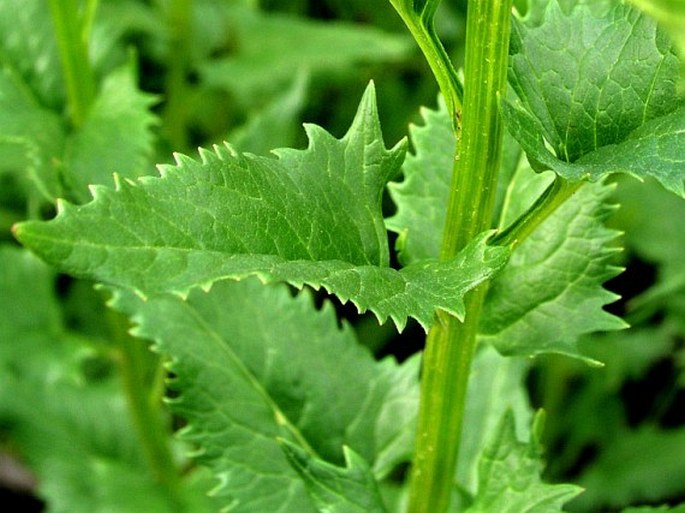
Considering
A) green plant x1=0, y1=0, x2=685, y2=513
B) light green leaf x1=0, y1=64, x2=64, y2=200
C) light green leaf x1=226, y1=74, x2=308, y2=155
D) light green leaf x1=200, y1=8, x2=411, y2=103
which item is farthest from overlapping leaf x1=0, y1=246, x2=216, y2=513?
light green leaf x1=200, y1=8, x2=411, y2=103

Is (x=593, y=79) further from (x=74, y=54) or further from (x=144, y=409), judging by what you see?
(x=144, y=409)

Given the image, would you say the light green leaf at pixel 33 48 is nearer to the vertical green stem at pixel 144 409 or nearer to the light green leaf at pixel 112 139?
the light green leaf at pixel 112 139

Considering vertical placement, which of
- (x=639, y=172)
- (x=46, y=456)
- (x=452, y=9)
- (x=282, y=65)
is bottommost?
(x=46, y=456)

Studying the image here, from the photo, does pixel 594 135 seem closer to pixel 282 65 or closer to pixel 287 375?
pixel 287 375

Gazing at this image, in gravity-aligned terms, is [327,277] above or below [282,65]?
below

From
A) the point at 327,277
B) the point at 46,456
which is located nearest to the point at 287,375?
the point at 327,277

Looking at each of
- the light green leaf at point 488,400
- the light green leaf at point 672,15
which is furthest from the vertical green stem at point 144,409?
the light green leaf at point 672,15

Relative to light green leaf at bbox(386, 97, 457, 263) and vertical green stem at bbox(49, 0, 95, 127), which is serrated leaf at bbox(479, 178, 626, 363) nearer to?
light green leaf at bbox(386, 97, 457, 263)

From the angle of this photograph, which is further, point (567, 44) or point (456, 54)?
point (456, 54)

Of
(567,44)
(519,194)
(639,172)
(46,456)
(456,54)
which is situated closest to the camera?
(639,172)

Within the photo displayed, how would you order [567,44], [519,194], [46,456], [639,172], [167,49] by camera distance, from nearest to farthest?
[639,172] → [567,44] → [519,194] → [46,456] → [167,49]
